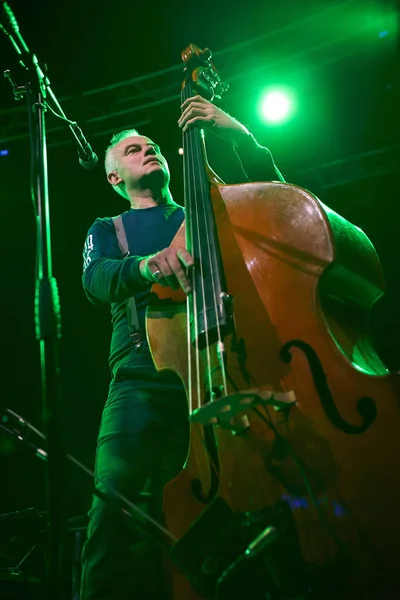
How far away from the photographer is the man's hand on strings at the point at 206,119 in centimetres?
221

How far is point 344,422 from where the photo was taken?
1285 mm

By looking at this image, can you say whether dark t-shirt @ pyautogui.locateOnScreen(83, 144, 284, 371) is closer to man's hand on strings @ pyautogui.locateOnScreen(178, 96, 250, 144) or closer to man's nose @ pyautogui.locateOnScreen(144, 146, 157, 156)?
man's hand on strings @ pyautogui.locateOnScreen(178, 96, 250, 144)

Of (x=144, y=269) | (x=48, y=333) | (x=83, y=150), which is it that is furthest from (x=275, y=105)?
(x=48, y=333)

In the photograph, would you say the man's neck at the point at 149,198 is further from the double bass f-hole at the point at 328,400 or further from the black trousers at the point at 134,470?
the double bass f-hole at the point at 328,400

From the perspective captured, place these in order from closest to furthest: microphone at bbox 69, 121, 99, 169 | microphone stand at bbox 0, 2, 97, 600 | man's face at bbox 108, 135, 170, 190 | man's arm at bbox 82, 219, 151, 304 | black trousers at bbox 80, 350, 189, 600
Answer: microphone stand at bbox 0, 2, 97, 600
black trousers at bbox 80, 350, 189, 600
man's arm at bbox 82, 219, 151, 304
microphone at bbox 69, 121, 99, 169
man's face at bbox 108, 135, 170, 190

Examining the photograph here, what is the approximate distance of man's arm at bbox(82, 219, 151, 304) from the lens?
2.05m

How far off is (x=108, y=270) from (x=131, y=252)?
1.18ft

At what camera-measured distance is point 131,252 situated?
8.18ft

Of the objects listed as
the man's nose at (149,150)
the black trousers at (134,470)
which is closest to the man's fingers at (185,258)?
the black trousers at (134,470)

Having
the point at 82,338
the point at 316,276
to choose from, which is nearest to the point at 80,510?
the point at 82,338

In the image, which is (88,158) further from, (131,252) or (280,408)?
(280,408)

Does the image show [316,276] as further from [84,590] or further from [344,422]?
[84,590]

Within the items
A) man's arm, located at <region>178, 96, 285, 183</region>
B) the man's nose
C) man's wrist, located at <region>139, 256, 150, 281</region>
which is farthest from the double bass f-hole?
the man's nose

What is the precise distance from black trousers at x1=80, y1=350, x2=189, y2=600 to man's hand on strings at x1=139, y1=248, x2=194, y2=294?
45 cm
